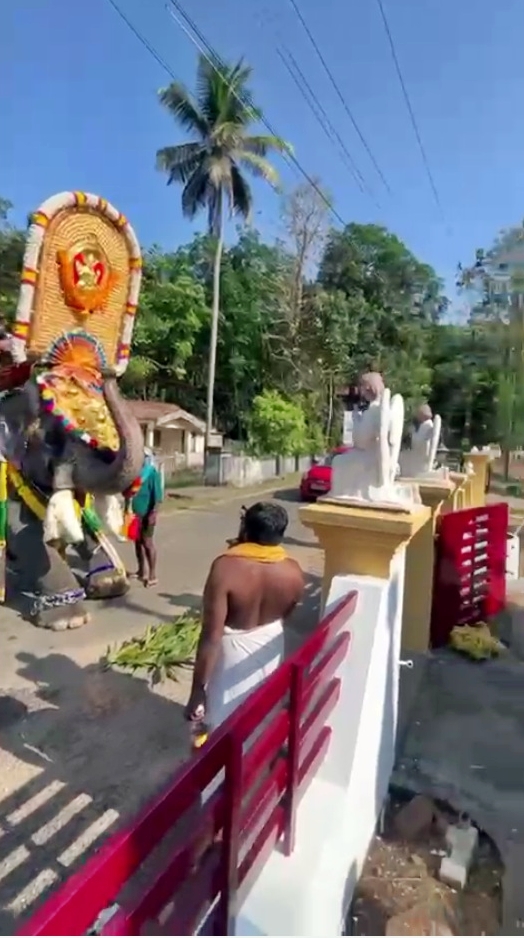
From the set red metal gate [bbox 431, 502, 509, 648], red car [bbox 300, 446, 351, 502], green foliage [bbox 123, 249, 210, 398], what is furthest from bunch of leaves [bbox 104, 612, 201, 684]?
green foliage [bbox 123, 249, 210, 398]

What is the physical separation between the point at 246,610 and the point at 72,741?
1.95m

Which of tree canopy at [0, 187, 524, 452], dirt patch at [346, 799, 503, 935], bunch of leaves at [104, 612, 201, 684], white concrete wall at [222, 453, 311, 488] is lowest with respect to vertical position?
dirt patch at [346, 799, 503, 935]

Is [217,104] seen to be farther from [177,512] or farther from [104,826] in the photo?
[104,826]

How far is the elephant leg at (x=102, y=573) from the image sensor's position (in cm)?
663

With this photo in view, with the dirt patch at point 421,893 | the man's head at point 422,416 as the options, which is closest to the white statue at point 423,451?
the man's head at point 422,416

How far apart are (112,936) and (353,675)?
1.62m

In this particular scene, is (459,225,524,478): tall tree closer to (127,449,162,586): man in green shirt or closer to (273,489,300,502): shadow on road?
(273,489,300,502): shadow on road

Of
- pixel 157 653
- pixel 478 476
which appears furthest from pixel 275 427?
pixel 157 653

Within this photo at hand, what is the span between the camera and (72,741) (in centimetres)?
392

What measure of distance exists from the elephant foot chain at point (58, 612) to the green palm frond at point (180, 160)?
797 inches

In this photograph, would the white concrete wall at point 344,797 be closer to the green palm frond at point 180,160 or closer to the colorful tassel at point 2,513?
the colorful tassel at point 2,513

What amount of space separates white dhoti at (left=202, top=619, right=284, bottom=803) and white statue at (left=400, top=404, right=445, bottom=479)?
3.63 meters

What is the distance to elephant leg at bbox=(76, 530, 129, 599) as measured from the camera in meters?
6.63

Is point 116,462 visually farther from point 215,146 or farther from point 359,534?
point 215,146
